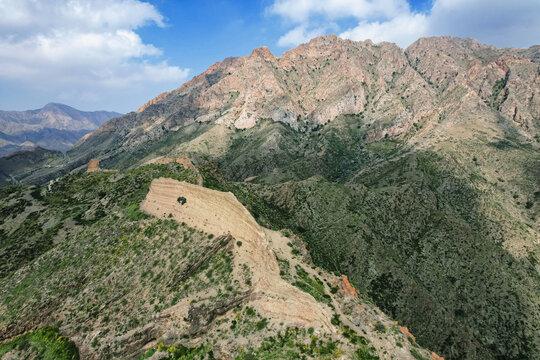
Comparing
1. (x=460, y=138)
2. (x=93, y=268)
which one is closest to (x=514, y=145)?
(x=460, y=138)

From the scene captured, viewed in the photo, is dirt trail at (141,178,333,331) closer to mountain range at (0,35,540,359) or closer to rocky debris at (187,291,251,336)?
mountain range at (0,35,540,359)

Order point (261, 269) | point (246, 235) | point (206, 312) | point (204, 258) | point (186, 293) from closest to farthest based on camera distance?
point (206, 312)
point (186, 293)
point (261, 269)
point (204, 258)
point (246, 235)

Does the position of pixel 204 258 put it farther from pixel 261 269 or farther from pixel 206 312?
pixel 261 269

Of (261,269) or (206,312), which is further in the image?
(261,269)

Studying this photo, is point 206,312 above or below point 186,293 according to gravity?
below

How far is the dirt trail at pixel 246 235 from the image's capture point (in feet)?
118

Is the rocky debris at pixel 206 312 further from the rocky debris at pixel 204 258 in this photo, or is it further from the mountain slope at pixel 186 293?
the rocky debris at pixel 204 258

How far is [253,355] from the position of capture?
3200 cm

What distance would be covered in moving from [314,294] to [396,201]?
90776 millimetres

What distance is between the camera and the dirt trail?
3600cm

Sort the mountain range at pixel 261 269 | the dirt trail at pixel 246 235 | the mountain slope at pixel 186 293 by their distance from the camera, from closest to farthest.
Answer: the mountain slope at pixel 186 293, the dirt trail at pixel 246 235, the mountain range at pixel 261 269

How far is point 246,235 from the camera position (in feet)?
153

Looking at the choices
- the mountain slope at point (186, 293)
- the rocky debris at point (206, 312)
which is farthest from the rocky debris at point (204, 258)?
the rocky debris at point (206, 312)

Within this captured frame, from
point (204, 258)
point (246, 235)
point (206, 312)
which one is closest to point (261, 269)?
point (246, 235)
